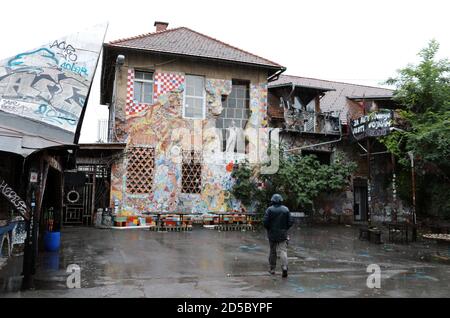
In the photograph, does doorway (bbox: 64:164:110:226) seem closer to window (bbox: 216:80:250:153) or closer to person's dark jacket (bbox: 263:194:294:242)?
window (bbox: 216:80:250:153)

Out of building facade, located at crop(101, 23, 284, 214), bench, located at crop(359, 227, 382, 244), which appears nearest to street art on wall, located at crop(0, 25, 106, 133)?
building facade, located at crop(101, 23, 284, 214)

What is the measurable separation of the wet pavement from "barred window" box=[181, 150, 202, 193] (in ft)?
13.2

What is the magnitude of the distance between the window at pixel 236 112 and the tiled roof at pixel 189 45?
4.49ft

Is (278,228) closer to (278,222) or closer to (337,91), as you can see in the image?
(278,222)

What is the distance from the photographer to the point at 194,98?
19266 mm

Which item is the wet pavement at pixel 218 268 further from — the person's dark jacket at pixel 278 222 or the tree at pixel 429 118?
the tree at pixel 429 118

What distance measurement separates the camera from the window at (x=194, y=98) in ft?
62.6

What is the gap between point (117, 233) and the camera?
15.0 meters

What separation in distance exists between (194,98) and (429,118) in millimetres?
10426

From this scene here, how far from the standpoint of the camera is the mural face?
58.2 feet

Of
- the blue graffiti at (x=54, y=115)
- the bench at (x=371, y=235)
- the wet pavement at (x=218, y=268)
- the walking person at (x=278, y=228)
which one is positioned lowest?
the wet pavement at (x=218, y=268)

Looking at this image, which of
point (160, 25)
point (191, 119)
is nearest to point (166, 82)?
point (191, 119)

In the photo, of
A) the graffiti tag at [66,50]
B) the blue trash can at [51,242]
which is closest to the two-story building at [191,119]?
the blue trash can at [51,242]

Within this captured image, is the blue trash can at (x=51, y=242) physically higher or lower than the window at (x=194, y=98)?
lower
